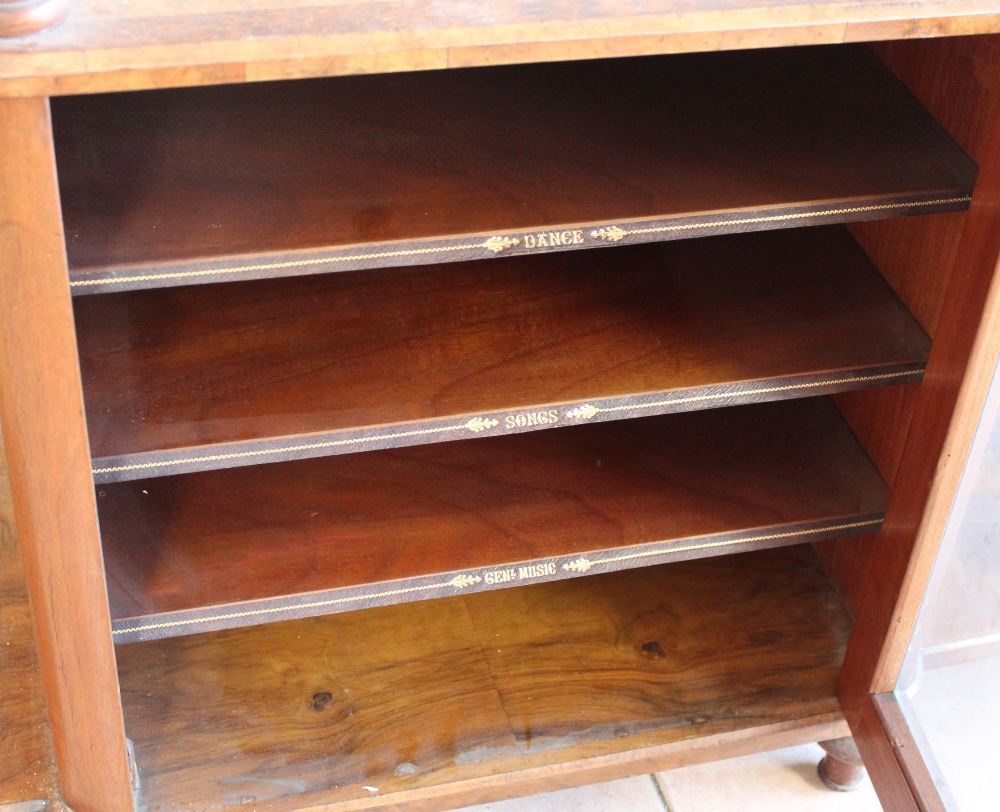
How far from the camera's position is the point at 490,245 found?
32.9 inches

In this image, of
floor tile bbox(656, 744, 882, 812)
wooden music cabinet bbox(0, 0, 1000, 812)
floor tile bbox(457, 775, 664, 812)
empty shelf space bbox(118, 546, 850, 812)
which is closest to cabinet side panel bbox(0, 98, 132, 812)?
wooden music cabinet bbox(0, 0, 1000, 812)

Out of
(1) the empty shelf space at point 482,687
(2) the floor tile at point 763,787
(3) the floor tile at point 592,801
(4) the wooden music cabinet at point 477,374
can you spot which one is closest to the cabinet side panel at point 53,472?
(4) the wooden music cabinet at point 477,374

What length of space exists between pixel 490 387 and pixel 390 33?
0.31 m

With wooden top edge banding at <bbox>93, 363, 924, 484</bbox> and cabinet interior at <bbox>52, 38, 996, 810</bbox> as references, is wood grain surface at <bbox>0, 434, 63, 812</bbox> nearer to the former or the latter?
cabinet interior at <bbox>52, 38, 996, 810</bbox>

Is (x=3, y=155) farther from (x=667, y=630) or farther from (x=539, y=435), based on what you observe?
(x=667, y=630)

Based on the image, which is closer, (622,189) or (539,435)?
(622,189)

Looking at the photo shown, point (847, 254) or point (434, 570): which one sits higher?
point (847, 254)

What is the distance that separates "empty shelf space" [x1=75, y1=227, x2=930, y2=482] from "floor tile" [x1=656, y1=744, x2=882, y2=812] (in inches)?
19.0

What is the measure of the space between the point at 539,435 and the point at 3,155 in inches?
23.0

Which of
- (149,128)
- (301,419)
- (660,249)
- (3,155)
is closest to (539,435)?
(660,249)

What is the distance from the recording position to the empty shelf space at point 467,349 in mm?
896

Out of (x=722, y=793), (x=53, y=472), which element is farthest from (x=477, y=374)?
(x=722, y=793)

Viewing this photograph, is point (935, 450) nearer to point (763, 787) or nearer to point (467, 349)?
point (467, 349)

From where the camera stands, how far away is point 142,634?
953 mm
